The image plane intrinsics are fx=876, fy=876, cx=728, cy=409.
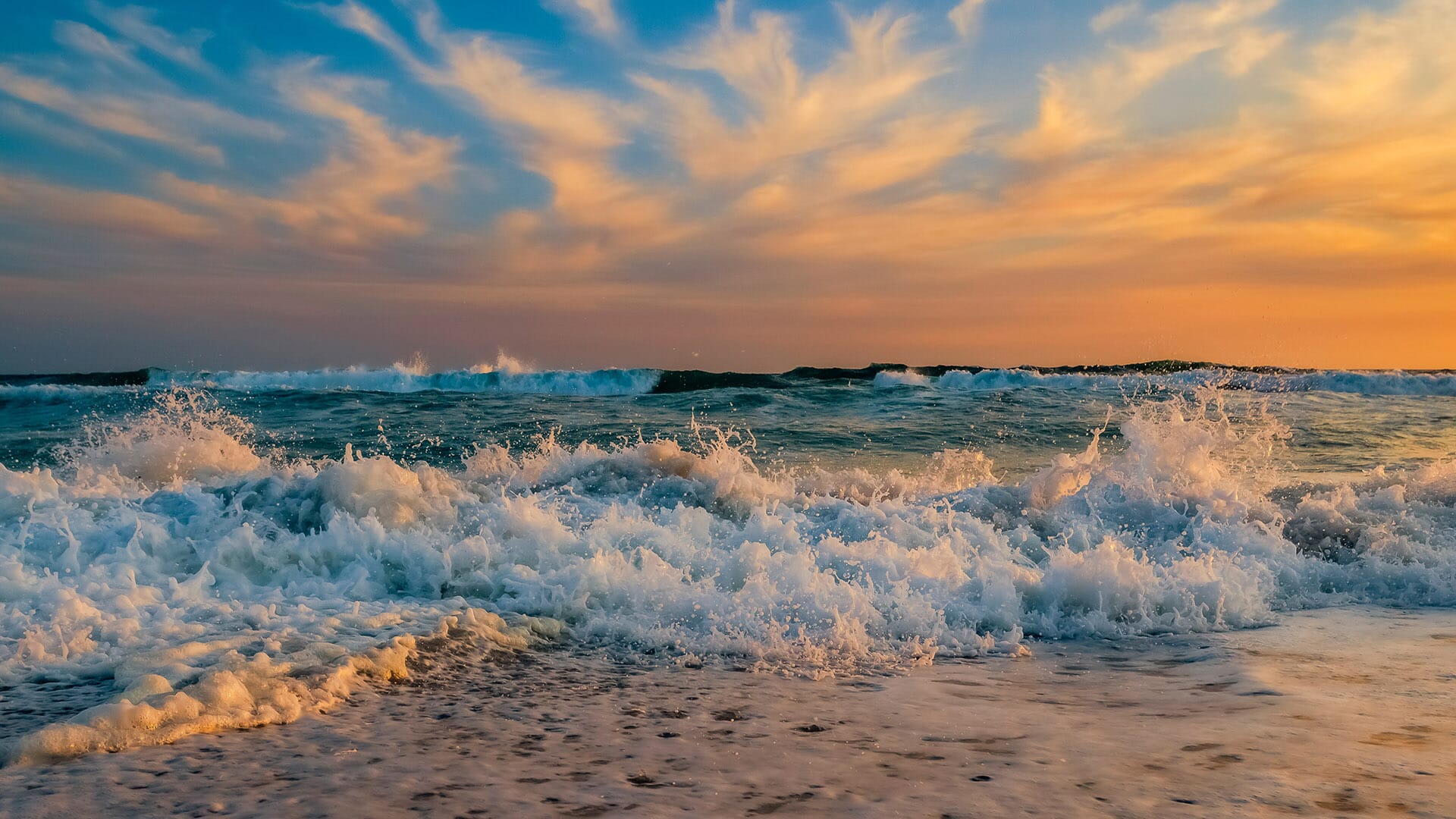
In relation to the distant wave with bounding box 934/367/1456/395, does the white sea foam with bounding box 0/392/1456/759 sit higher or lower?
lower

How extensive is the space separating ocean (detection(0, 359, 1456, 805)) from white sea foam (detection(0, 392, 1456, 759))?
0.02 metres

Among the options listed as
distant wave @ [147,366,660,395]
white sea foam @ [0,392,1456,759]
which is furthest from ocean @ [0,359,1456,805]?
distant wave @ [147,366,660,395]

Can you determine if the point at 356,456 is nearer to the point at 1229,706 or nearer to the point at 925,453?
the point at 925,453

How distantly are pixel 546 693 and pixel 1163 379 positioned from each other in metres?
36.3

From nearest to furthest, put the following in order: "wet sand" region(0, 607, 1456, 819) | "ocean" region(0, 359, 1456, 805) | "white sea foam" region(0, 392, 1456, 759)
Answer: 1. "wet sand" region(0, 607, 1456, 819)
2. "ocean" region(0, 359, 1456, 805)
3. "white sea foam" region(0, 392, 1456, 759)

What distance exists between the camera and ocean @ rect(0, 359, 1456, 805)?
418cm

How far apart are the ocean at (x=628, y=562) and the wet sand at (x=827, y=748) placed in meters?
0.29

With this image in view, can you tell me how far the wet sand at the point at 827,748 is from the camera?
257 cm

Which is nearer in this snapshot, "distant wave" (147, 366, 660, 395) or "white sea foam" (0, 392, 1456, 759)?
"white sea foam" (0, 392, 1456, 759)

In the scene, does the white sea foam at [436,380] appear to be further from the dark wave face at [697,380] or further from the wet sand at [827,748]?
the wet sand at [827,748]

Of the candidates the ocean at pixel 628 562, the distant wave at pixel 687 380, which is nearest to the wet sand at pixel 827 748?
the ocean at pixel 628 562

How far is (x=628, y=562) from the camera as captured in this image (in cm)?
596

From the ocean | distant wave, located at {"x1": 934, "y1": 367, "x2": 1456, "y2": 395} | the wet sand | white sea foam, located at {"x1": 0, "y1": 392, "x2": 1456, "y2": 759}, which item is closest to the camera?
the wet sand

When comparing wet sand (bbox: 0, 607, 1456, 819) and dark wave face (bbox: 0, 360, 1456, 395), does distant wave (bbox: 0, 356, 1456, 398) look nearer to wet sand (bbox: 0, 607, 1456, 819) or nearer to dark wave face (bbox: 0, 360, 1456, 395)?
dark wave face (bbox: 0, 360, 1456, 395)
